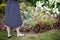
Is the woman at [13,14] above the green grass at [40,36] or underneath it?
above

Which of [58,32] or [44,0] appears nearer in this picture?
[58,32]

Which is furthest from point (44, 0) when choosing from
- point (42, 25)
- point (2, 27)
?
point (2, 27)

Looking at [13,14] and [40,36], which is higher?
[13,14]

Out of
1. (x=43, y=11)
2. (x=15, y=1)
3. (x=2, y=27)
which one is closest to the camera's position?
(x=15, y=1)

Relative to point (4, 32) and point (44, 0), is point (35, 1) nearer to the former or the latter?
point (44, 0)

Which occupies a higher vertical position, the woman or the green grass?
the woman

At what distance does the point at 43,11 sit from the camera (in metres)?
8.49

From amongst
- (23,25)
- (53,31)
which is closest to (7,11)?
(23,25)

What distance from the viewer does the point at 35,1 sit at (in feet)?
28.9

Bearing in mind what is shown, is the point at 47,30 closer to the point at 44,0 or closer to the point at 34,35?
the point at 34,35

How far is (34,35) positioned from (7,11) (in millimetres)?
924

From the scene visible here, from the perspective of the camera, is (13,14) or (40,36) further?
(40,36)

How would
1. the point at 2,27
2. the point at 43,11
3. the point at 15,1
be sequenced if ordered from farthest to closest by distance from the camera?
1. the point at 43,11
2. the point at 2,27
3. the point at 15,1

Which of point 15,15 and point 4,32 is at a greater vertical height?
point 15,15
